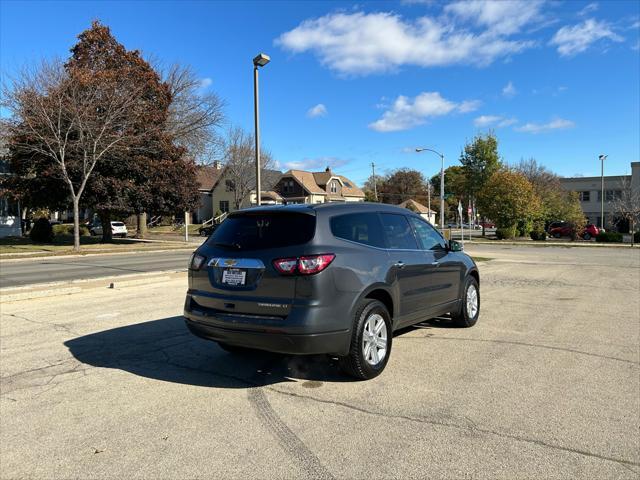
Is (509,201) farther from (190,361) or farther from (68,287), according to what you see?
(190,361)

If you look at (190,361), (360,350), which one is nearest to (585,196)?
(360,350)

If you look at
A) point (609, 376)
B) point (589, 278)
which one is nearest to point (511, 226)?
point (589, 278)

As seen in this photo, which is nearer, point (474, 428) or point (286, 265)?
point (474, 428)

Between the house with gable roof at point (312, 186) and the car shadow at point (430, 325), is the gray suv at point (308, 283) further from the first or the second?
the house with gable roof at point (312, 186)

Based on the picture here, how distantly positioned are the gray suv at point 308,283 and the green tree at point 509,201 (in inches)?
1557

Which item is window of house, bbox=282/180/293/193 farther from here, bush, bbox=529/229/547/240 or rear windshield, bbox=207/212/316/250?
rear windshield, bbox=207/212/316/250

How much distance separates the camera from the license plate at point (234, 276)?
14.7 feet

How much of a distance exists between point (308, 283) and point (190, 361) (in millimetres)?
2056

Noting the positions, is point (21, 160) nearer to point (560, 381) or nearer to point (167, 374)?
point (167, 374)

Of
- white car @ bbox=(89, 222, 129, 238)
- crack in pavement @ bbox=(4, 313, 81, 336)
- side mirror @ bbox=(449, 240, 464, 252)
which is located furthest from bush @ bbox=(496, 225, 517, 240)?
crack in pavement @ bbox=(4, 313, 81, 336)

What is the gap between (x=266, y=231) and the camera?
181 inches

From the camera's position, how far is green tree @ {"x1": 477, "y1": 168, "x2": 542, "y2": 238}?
41.6 meters

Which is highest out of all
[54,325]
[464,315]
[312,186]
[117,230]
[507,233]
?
[312,186]

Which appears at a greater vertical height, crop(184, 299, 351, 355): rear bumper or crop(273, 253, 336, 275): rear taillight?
crop(273, 253, 336, 275): rear taillight
